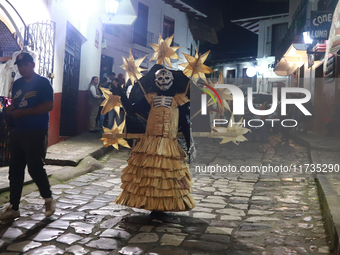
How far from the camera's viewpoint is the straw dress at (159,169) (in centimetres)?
453

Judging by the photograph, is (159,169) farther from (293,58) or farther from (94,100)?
(293,58)

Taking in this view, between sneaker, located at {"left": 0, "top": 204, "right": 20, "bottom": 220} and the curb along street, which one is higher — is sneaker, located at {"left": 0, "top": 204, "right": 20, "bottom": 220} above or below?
below

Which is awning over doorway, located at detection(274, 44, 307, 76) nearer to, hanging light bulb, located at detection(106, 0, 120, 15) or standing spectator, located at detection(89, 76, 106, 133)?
hanging light bulb, located at detection(106, 0, 120, 15)

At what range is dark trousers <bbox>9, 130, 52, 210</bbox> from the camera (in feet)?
14.5

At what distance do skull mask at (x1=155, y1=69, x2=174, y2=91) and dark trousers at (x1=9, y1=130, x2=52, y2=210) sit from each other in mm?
1520

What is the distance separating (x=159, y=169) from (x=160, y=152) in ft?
Answer: 0.67

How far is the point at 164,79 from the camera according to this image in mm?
4805

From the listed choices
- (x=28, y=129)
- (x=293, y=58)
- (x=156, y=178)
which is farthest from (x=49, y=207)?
(x=293, y=58)

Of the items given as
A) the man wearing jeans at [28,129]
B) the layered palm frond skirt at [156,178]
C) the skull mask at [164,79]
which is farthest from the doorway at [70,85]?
the layered palm frond skirt at [156,178]

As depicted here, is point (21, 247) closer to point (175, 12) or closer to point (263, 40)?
point (175, 12)

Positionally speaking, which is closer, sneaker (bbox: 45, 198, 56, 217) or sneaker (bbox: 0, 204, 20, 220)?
sneaker (bbox: 0, 204, 20, 220)

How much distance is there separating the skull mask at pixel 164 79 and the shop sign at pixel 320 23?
9.94 metres

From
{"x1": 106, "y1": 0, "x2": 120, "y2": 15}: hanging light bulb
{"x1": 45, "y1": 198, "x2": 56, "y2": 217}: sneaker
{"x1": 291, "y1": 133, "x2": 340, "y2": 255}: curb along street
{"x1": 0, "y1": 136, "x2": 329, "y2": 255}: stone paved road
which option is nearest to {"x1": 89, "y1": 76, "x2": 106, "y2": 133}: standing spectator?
{"x1": 106, "y1": 0, "x2": 120, "y2": 15}: hanging light bulb

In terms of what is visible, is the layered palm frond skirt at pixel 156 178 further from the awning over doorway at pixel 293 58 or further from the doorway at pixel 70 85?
the awning over doorway at pixel 293 58
